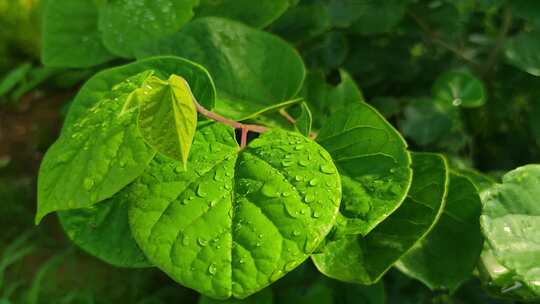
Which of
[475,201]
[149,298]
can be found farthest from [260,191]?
[149,298]

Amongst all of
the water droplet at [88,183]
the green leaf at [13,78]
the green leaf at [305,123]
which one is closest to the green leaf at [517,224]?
the green leaf at [305,123]

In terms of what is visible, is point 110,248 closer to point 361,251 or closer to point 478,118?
point 361,251

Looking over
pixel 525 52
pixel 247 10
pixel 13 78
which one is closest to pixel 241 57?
pixel 247 10

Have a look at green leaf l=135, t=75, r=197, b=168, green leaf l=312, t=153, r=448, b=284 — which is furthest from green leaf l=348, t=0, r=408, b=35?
green leaf l=135, t=75, r=197, b=168

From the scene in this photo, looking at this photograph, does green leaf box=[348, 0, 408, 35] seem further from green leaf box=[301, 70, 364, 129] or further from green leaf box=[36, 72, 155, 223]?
green leaf box=[36, 72, 155, 223]

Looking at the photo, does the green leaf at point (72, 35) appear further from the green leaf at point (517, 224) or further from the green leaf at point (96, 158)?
the green leaf at point (517, 224)

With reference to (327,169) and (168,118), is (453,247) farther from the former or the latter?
(168,118)
